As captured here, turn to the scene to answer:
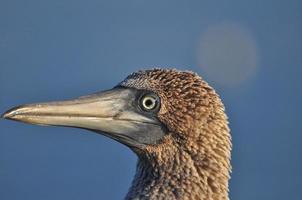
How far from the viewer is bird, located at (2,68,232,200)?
228 inches

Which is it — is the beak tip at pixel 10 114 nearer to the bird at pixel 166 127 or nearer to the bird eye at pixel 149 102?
the bird at pixel 166 127

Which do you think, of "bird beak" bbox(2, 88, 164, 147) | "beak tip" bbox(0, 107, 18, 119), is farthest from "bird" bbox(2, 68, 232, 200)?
"beak tip" bbox(0, 107, 18, 119)

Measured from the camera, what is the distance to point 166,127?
19.3 feet

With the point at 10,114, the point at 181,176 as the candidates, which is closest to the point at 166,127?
the point at 181,176

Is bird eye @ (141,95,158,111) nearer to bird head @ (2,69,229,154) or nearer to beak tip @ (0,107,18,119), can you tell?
bird head @ (2,69,229,154)

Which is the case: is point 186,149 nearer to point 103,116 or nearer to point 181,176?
point 181,176

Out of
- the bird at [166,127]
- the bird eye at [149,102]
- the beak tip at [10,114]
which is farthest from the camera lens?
the bird eye at [149,102]

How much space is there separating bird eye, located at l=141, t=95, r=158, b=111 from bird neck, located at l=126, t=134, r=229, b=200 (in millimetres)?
282

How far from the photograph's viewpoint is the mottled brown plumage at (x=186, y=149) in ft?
19.1

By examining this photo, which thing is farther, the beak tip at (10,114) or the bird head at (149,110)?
the bird head at (149,110)

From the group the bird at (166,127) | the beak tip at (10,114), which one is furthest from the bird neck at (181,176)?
the beak tip at (10,114)

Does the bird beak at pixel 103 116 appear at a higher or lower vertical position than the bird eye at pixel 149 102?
lower

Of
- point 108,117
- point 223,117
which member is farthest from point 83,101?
point 223,117

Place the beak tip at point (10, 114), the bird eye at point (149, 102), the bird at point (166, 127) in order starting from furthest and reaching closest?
the bird eye at point (149, 102) → the bird at point (166, 127) → the beak tip at point (10, 114)
